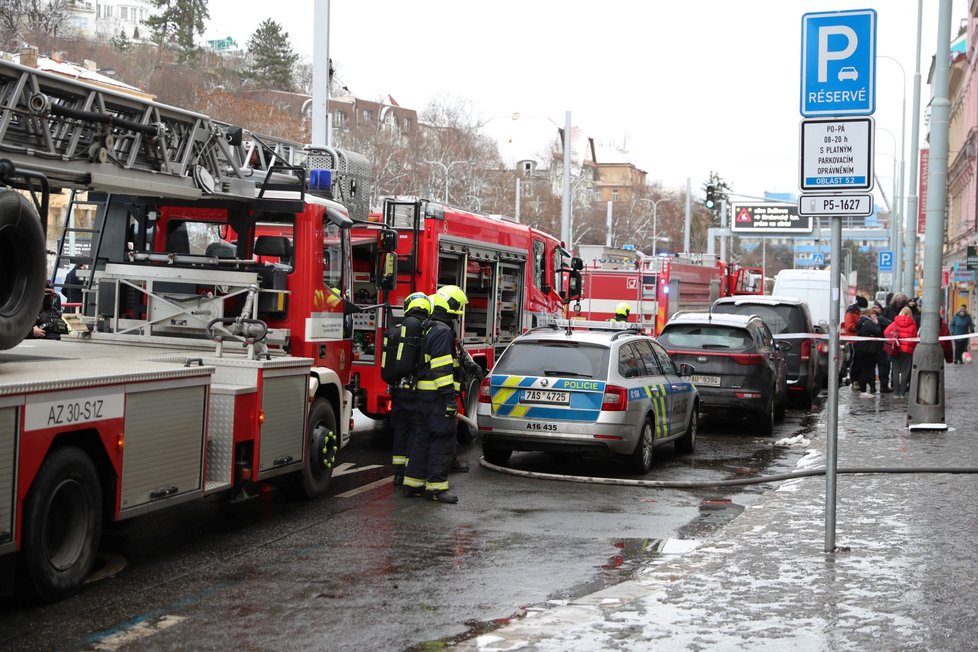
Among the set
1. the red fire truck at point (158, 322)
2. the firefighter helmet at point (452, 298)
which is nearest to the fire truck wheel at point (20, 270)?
the red fire truck at point (158, 322)

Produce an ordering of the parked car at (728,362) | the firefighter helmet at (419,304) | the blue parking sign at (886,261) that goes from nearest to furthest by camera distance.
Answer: the firefighter helmet at (419,304)
the parked car at (728,362)
the blue parking sign at (886,261)

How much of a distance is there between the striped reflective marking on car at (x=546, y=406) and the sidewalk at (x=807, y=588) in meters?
2.07

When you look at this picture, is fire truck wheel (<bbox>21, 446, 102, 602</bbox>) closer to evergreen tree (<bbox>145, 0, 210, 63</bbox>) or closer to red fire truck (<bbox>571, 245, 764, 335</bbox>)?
red fire truck (<bbox>571, 245, 764, 335</bbox>)

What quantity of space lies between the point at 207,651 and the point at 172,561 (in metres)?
2.37

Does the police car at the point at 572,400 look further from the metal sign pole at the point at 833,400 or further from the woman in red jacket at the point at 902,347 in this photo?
the woman in red jacket at the point at 902,347

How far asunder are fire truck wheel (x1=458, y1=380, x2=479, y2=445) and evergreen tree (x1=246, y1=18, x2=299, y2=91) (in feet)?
259

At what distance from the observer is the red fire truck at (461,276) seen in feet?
47.3

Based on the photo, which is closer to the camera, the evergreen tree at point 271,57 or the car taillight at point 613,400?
the car taillight at point 613,400

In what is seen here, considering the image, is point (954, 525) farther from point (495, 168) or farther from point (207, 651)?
point (495, 168)

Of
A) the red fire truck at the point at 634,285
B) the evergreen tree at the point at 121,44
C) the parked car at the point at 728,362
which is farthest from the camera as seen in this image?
the evergreen tree at the point at 121,44

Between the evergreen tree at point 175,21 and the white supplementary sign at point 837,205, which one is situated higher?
the evergreen tree at point 175,21

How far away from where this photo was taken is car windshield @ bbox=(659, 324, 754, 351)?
1739cm

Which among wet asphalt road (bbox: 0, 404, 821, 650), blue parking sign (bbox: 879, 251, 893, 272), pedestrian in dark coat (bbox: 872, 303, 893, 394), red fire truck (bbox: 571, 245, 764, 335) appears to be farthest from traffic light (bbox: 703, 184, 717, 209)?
wet asphalt road (bbox: 0, 404, 821, 650)

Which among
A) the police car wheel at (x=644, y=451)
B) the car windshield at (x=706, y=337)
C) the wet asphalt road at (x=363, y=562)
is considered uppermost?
the car windshield at (x=706, y=337)
